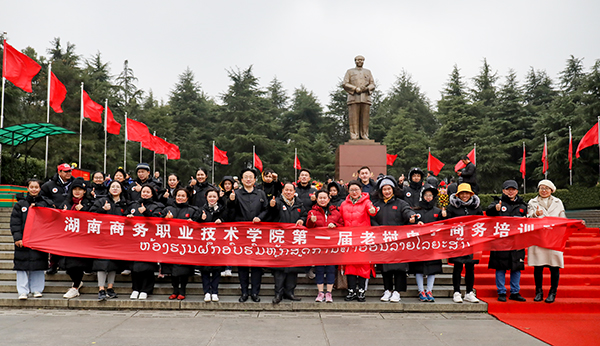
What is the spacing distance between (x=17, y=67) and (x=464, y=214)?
42.6 feet

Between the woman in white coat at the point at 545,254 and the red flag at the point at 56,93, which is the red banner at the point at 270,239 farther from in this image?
the red flag at the point at 56,93

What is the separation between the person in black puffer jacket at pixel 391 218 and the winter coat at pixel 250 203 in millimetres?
1746

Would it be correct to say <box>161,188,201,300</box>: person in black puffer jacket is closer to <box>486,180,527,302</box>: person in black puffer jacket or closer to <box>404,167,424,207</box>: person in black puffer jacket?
<box>404,167,424,207</box>: person in black puffer jacket

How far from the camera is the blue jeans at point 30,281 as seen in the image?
20.8 feet

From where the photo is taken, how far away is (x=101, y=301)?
6254 millimetres

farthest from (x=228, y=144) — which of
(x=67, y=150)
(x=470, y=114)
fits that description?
(x=470, y=114)

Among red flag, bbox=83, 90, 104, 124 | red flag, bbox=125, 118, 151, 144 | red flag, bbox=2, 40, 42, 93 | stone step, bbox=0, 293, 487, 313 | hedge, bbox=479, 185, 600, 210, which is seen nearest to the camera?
stone step, bbox=0, 293, 487, 313

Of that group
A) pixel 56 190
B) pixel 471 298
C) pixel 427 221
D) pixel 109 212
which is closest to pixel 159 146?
pixel 56 190


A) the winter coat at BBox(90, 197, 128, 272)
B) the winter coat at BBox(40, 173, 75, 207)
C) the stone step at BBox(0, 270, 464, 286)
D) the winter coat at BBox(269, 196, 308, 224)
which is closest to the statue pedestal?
the stone step at BBox(0, 270, 464, 286)

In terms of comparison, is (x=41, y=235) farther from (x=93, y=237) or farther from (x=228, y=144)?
(x=228, y=144)

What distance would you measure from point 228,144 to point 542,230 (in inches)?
1183

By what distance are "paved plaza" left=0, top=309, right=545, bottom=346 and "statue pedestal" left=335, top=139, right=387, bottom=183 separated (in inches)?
281

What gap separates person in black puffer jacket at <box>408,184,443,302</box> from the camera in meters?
6.50

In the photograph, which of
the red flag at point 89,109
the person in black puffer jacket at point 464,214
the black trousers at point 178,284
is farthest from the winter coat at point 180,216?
the red flag at point 89,109
